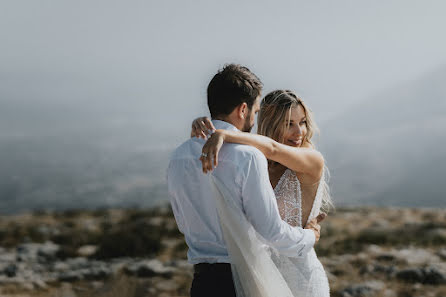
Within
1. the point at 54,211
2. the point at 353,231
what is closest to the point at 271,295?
the point at 353,231

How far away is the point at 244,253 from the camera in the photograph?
2.35m

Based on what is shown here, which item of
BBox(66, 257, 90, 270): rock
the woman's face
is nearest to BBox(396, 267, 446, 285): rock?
BBox(66, 257, 90, 270): rock

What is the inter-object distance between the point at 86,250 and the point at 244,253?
1049cm

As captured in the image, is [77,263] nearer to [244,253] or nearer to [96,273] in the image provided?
[96,273]

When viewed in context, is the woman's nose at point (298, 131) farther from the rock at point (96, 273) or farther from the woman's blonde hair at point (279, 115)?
the rock at point (96, 273)

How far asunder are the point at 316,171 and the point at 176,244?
33.1 feet

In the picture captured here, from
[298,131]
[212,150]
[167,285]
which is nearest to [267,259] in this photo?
[212,150]

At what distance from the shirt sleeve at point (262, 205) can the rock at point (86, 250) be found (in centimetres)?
1019

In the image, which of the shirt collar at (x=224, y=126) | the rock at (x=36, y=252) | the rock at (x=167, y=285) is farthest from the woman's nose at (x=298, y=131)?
the rock at (x=36, y=252)

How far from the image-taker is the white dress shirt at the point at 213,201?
7.29 ft

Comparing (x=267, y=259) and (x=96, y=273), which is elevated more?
(x=267, y=259)

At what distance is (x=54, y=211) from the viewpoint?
65.4 ft

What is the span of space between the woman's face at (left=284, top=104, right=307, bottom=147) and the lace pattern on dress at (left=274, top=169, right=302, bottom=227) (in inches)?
8.4

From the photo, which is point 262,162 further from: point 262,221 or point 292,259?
point 292,259
